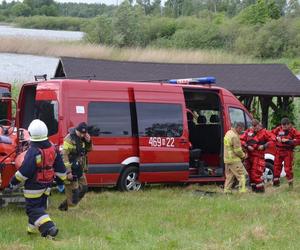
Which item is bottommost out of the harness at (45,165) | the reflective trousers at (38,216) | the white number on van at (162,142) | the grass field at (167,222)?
the grass field at (167,222)

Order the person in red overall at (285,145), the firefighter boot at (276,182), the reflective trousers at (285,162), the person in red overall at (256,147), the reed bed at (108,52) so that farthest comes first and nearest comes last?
the reed bed at (108,52) < the firefighter boot at (276,182) < the reflective trousers at (285,162) < the person in red overall at (285,145) < the person in red overall at (256,147)

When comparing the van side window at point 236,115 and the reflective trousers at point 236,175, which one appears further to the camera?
the van side window at point 236,115

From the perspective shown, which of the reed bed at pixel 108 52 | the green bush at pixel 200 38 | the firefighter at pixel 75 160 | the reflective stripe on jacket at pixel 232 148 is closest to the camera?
the firefighter at pixel 75 160

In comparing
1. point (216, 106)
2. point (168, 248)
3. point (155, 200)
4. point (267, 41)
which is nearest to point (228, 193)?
point (155, 200)

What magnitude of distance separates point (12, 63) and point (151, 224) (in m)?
25.9

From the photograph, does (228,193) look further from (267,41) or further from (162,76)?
(267,41)

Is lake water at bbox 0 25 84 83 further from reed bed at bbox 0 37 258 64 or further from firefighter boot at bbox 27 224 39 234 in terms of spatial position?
firefighter boot at bbox 27 224 39 234

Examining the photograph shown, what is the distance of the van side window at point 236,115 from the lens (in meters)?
13.1

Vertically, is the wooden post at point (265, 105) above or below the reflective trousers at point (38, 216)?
above

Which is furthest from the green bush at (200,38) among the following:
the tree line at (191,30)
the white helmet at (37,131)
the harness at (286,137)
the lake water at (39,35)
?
the white helmet at (37,131)

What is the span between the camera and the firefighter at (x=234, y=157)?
11.8m

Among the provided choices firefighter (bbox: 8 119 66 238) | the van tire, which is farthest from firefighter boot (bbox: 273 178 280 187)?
firefighter (bbox: 8 119 66 238)

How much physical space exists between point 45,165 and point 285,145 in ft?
22.2

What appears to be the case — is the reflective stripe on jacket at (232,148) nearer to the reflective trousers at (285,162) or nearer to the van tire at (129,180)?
the reflective trousers at (285,162)
